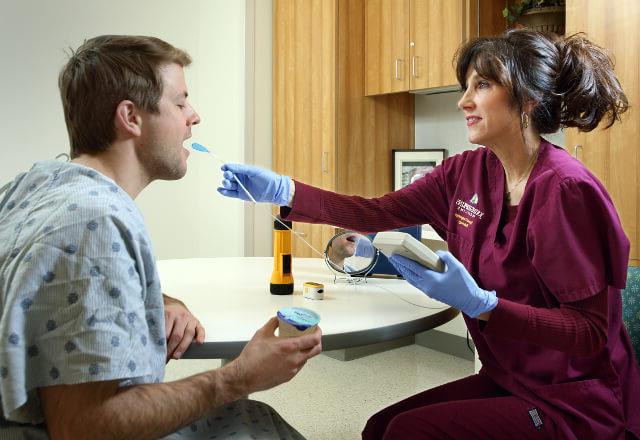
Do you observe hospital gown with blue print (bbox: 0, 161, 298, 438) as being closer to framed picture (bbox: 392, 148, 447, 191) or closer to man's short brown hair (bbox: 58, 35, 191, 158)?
man's short brown hair (bbox: 58, 35, 191, 158)

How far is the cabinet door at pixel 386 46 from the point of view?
3.27 meters

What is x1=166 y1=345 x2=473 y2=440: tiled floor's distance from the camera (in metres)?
2.46

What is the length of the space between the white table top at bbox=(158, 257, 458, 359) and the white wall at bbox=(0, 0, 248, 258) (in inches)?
74.2

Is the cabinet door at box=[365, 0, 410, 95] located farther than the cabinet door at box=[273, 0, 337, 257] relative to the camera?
No

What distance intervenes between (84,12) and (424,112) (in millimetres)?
2147

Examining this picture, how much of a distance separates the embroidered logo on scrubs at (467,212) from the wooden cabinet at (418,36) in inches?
64.3

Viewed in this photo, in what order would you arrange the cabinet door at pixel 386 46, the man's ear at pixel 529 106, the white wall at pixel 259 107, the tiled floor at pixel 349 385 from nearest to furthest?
the man's ear at pixel 529 106 → the tiled floor at pixel 349 385 → the cabinet door at pixel 386 46 → the white wall at pixel 259 107

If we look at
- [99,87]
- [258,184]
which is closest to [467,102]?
[258,184]

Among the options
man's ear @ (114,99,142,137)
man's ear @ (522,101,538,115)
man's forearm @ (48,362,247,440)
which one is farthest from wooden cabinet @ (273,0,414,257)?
man's forearm @ (48,362,247,440)

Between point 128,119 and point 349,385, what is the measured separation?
2103 mm

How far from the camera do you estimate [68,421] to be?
2.52ft

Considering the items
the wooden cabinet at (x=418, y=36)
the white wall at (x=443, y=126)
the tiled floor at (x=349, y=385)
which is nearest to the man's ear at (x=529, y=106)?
the tiled floor at (x=349, y=385)

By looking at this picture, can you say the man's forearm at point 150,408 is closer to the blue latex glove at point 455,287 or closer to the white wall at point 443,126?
the blue latex glove at point 455,287

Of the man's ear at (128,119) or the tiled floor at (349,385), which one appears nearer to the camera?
the man's ear at (128,119)
